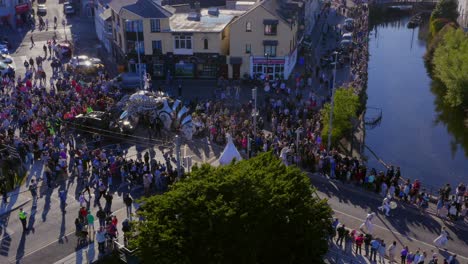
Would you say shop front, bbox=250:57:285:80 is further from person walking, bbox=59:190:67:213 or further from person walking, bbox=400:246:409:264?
person walking, bbox=400:246:409:264

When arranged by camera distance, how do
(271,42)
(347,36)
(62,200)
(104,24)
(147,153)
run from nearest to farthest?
(62,200) < (147,153) < (271,42) < (104,24) < (347,36)

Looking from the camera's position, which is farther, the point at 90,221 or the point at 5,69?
the point at 5,69

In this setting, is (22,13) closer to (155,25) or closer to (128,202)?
(155,25)

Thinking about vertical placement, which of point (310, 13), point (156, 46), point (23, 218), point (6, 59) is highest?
point (310, 13)

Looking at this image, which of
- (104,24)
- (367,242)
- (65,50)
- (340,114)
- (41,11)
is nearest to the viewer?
(367,242)

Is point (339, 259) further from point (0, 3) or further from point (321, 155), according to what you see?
point (0, 3)

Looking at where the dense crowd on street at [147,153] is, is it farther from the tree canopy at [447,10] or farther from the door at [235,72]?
the tree canopy at [447,10]

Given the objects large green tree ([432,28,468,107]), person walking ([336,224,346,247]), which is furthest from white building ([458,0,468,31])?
person walking ([336,224,346,247])

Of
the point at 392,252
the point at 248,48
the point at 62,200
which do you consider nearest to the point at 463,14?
the point at 248,48
